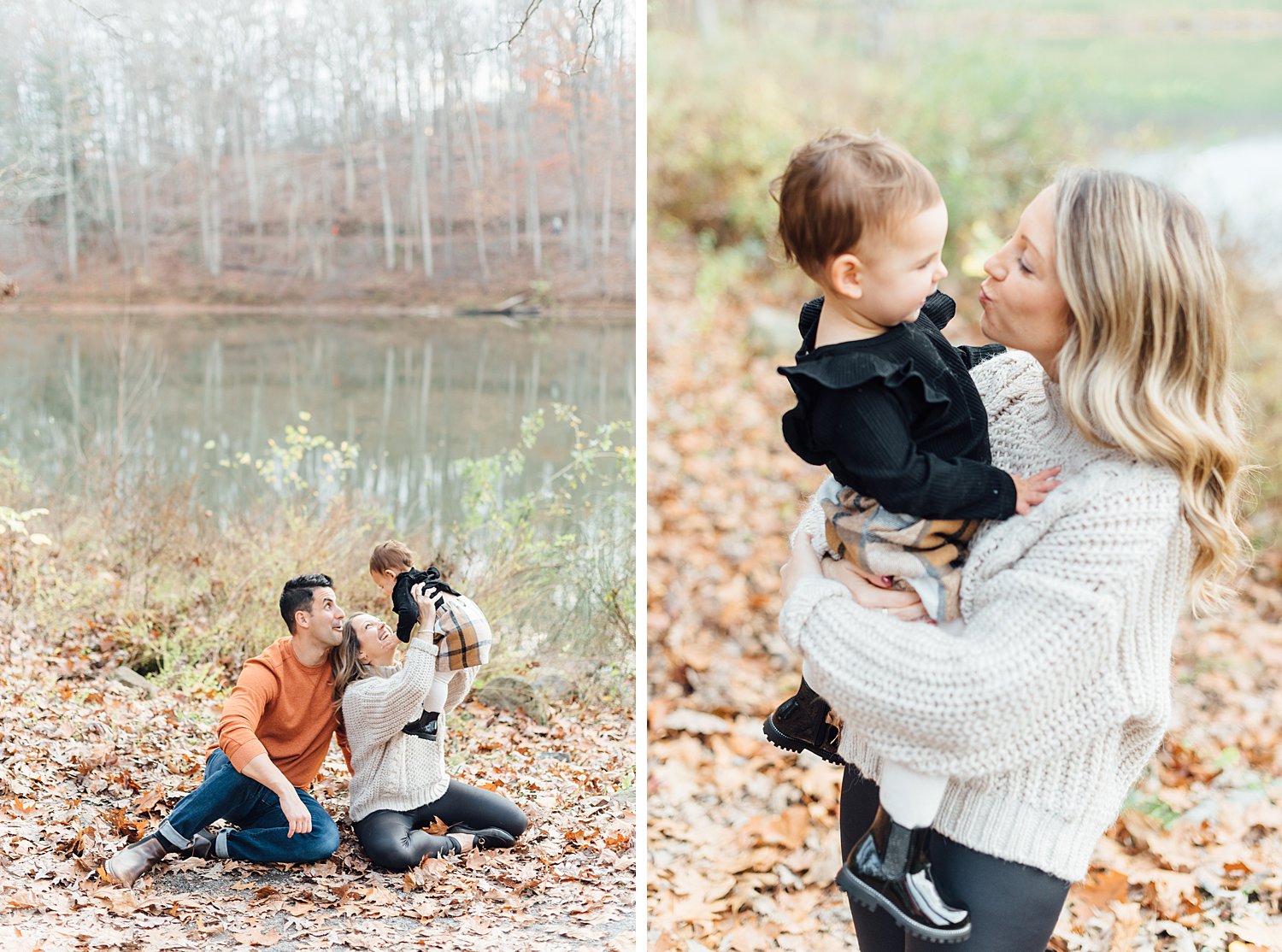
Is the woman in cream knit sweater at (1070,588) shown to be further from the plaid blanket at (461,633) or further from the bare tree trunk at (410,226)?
the bare tree trunk at (410,226)

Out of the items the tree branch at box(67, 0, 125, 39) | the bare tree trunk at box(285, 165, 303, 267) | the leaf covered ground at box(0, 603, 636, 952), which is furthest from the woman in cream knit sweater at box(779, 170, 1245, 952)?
the tree branch at box(67, 0, 125, 39)

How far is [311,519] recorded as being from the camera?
3318 millimetres

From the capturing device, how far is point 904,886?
1786 millimetres

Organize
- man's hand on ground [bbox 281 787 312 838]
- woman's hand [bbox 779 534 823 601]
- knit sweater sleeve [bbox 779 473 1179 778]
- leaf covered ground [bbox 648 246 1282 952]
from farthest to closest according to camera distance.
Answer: leaf covered ground [bbox 648 246 1282 952] → man's hand on ground [bbox 281 787 312 838] → woman's hand [bbox 779 534 823 601] → knit sweater sleeve [bbox 779 473 1179 778]

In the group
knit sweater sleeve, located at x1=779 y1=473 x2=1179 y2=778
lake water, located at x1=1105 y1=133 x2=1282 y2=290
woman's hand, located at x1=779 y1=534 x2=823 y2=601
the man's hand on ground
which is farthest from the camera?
lake water, located at x1=1105 y1=133 x2=1282 y2=290

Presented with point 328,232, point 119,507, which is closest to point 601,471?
point 328,232

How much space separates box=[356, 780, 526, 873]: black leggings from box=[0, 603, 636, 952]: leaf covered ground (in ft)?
0.16

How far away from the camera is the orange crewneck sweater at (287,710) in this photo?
2.81 metres

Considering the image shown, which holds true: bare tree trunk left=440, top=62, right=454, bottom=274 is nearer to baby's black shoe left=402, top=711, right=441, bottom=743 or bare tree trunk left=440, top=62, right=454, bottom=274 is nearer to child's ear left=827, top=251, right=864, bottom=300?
baby's black shoe left=402, top=711, right=441, bottom=743

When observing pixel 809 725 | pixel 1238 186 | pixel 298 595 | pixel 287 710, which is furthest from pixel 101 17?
pixel 1238 186

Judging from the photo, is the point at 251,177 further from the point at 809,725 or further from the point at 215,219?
the point at 809,725

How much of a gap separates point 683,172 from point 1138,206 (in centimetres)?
686

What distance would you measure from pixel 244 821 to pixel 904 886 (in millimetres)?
1836

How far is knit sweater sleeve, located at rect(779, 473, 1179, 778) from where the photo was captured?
1650mm
